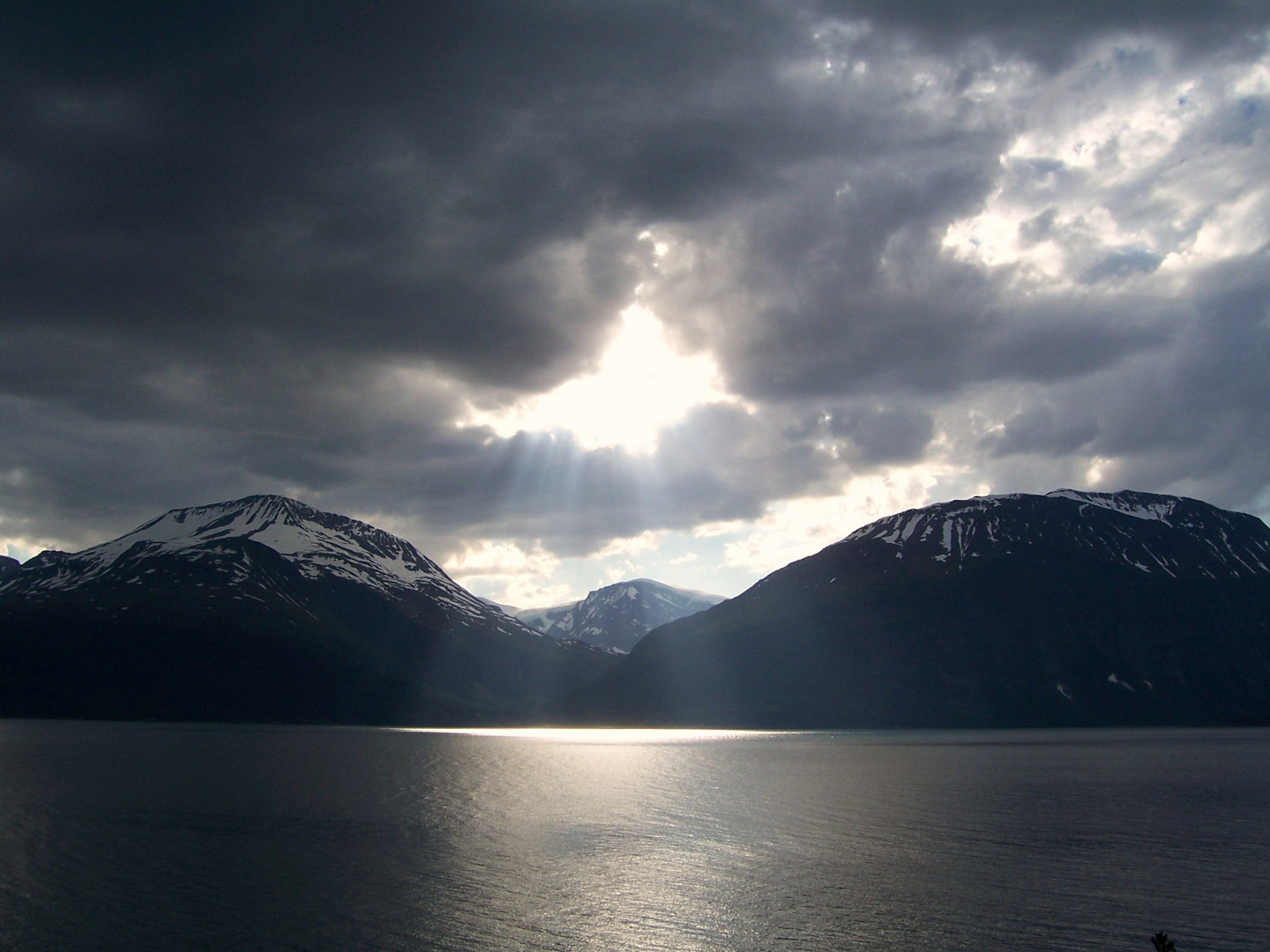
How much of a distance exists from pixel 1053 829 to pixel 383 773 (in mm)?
87971

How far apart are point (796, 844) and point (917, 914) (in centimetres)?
2159

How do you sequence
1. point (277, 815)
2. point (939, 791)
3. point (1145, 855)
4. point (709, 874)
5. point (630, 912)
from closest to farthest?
point (630, 912)
point (709, 874)
point (1145, 855)
point (277, 815)
point (939, 791)

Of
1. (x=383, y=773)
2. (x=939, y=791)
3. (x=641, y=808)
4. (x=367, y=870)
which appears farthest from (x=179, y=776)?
(x=939, y=791)

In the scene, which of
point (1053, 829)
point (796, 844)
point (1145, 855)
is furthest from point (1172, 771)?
point (796, 844)

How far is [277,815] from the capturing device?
263 feet

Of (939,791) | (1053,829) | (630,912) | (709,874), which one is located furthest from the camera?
(939,791)

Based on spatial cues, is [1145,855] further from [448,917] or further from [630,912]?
[448,917]

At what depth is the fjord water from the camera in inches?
1677

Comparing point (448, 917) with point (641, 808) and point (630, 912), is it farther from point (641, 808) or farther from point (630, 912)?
point (641, 808)

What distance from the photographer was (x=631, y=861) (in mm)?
60688

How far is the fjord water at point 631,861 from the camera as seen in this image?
1677 inches

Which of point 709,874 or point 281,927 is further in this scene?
point 709,874

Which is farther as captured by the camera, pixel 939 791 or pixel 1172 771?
pixel 1172 771

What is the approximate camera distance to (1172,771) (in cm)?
12150
